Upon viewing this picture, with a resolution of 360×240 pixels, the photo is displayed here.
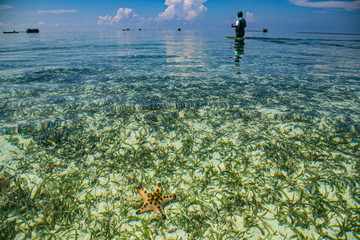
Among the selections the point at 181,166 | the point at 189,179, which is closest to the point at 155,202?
the point at 189,179

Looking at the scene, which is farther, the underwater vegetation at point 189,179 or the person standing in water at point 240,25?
the person standing in water at point 240,25

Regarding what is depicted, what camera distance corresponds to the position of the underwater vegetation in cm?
200

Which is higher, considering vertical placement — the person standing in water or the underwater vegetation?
the person standing in water

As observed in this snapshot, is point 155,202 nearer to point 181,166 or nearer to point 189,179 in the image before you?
point 189,179

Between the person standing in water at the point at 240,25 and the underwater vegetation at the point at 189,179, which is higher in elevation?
the person standing in water at the point at 240,25

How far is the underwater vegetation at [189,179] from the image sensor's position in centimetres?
200

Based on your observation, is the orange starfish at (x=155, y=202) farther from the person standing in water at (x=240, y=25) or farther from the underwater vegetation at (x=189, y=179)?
the person standing in water at (x=240, y=25)

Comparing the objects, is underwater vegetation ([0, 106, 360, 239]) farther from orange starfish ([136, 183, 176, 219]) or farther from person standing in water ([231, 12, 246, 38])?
person standing in water ([231, 12, 246, 38])

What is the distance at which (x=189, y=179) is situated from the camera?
256cm

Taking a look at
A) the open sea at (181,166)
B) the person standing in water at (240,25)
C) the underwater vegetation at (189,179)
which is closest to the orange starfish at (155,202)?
the open sea at (181,166)

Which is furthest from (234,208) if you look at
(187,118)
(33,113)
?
(33,113)

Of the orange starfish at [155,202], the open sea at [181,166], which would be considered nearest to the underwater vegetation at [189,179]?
the open sea at [181,166]

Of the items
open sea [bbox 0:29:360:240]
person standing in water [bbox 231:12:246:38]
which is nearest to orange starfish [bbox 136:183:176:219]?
open sea [bbox 0:29:360:240]

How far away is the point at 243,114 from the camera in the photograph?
4.11 meters
